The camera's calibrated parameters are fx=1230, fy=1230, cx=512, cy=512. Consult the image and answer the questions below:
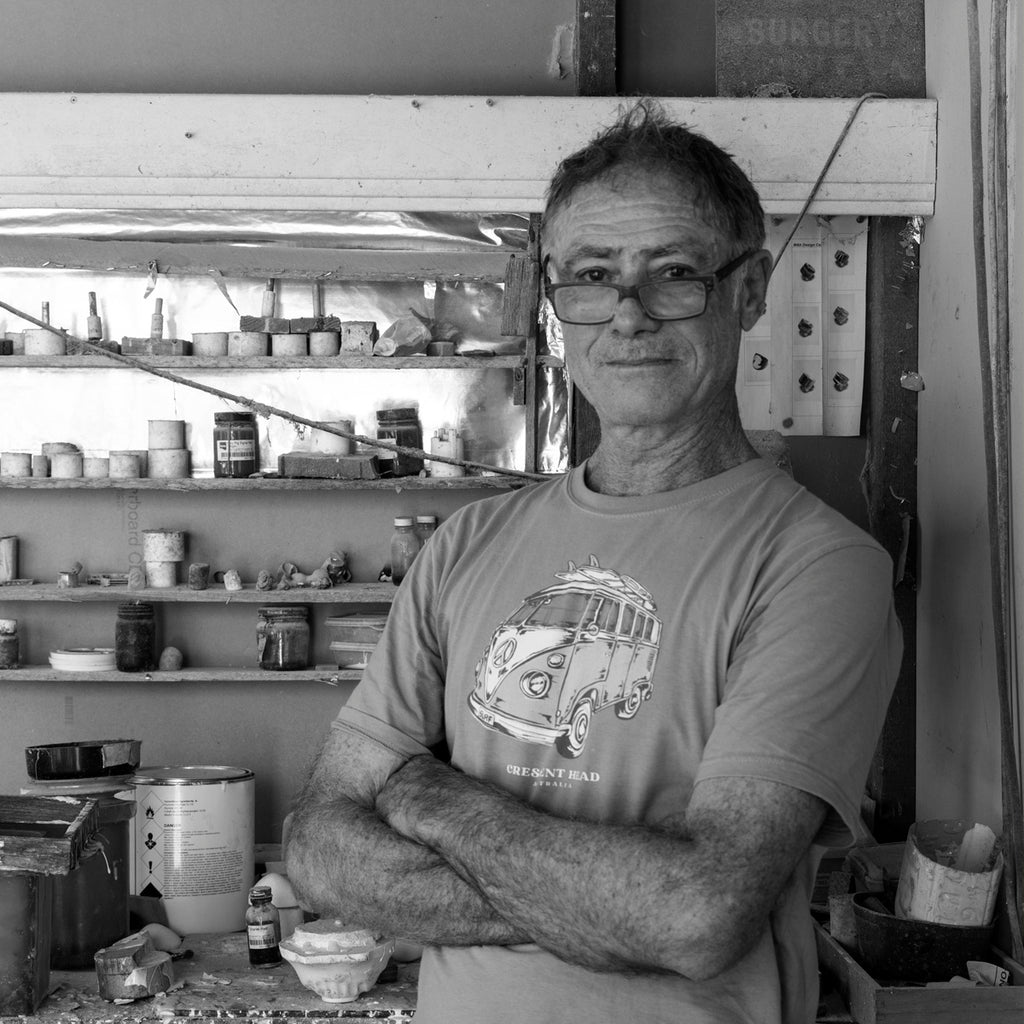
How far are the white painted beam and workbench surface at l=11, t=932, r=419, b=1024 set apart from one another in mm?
1761

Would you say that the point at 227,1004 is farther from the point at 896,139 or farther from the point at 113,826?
the point at 896,139

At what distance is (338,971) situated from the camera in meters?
2.25

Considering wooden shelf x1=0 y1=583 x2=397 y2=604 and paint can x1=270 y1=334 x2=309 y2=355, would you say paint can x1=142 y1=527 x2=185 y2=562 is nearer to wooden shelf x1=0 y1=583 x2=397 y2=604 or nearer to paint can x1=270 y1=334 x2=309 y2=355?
wooden shelf x1=0 y1=583 x2=397 y2=604

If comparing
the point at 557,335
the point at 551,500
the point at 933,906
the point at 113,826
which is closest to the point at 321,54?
the point at 557,335

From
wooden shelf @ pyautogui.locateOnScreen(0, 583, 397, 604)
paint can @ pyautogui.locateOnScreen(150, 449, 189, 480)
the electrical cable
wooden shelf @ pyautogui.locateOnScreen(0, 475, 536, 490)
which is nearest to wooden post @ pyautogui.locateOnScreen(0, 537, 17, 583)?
wooden shelf @ pyautogui.locateOnScreen(0, 583, 397, 604)

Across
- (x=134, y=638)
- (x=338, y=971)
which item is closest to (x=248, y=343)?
(x=134, y=638)

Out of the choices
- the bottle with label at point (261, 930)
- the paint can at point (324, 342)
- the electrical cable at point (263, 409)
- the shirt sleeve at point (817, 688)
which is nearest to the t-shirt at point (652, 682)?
the shirt sleeve at point (817, 688)

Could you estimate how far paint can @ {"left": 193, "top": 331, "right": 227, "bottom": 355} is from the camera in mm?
3191

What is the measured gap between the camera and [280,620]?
3156 mm

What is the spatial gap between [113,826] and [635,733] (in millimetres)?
1619

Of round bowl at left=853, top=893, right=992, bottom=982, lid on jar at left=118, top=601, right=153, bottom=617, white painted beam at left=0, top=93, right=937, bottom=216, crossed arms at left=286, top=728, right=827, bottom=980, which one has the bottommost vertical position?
round bowl at left=853, top=893, right=992, bottom=982

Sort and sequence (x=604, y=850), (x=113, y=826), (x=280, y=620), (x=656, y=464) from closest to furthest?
1. (x=604, y=850)
2. (x=656, y=464)
3. (x=113, y=826)
4. (x=280, y=620)

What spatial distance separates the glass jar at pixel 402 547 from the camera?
10.4 feet

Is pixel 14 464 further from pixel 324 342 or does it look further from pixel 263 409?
pixel 324 342
